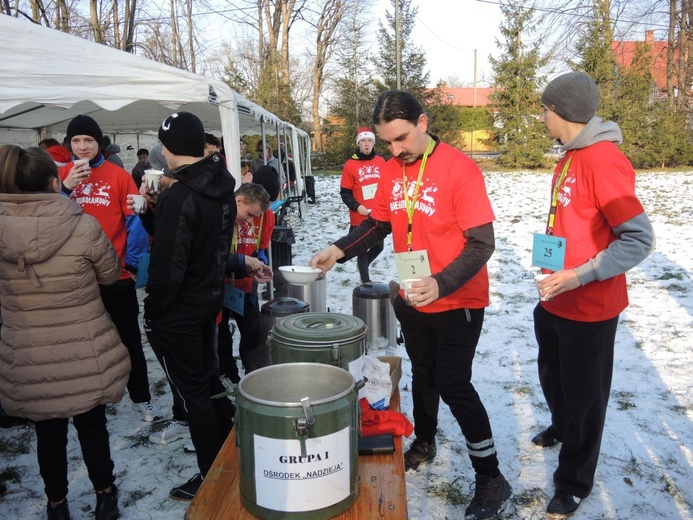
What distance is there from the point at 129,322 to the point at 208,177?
5.10 feet

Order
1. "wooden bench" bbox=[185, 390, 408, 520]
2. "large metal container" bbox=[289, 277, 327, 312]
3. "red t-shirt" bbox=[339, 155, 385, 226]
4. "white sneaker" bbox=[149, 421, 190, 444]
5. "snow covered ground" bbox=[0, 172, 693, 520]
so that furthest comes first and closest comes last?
1. "red t-shirt" bbox=[339, 155, 385, 226]
2. "large metal container" bbox=[289, 277, 327, 312]
3. "white sneaker" bbox=[149, 421, 190, 444]
4. "snow covered ground" bbox=[0, 172, 693, 520]
5. "wooden bench" bbox=[185, 390, 408, 520]

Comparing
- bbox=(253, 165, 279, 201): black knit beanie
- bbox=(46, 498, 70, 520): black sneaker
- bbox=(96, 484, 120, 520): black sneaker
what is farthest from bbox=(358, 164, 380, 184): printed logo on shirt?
bbox=(46, 498, 70, 520): black sneaker

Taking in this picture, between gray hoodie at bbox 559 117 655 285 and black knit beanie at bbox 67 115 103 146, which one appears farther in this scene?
black knit beanie at bbox 67 115 103 146

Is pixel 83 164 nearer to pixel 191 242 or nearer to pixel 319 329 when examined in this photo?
pixel 191 242

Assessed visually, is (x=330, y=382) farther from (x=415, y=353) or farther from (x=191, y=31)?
(x=191, y=31)

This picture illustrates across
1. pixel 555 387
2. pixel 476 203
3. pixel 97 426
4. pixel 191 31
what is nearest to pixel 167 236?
pixel 97 426

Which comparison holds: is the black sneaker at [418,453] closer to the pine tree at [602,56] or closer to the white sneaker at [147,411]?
the white sneaker at [147,411]

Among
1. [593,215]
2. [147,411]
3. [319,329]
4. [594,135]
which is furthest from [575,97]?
[147,411]

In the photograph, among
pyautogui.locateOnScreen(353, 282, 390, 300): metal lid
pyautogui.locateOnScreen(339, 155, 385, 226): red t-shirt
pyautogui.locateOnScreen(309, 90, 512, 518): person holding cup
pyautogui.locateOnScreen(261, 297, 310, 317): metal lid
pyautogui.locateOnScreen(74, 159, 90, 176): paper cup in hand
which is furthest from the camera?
pyautogui.locateOnScreen(339, 155, 385, 226): red t-shirt

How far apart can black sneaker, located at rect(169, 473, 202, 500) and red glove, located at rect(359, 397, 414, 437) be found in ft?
3.71

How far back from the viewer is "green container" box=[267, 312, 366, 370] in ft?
7.33

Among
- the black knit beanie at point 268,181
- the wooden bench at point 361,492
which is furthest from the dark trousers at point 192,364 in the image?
the black knit beanie at point 268,181

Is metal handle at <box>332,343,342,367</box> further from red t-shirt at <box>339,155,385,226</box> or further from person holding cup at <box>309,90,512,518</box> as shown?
red t-shirt at <box>339,155,385,226</box>

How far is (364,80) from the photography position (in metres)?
30.8
